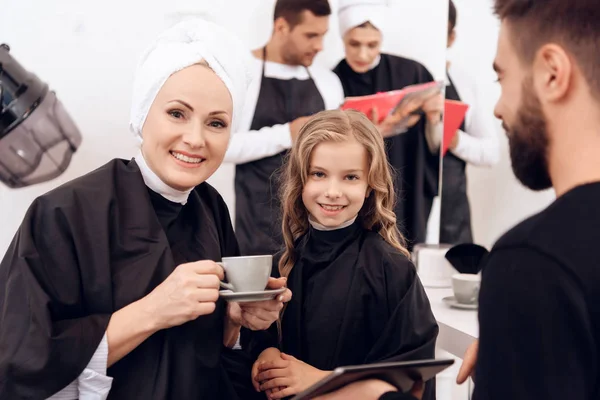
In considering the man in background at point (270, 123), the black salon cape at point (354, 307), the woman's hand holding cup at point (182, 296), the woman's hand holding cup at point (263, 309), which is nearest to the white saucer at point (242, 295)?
the woman's hand holding cup at point (182, 296)

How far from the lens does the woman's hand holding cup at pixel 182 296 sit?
120cm

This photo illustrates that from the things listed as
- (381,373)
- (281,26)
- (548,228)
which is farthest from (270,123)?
(548,228)

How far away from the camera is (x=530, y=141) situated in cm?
89

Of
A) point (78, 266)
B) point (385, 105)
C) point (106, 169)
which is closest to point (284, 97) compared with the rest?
point (385, 105)

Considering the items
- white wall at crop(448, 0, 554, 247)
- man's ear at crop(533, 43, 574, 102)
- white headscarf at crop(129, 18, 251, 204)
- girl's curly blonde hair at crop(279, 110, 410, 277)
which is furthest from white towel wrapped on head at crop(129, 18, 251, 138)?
white wall at crop(448, 0, 554, 247)

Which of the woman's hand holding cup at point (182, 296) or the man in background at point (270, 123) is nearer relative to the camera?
the woman's hand holding cup at point (182, 296)

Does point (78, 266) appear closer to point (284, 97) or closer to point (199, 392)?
point (199, 392)

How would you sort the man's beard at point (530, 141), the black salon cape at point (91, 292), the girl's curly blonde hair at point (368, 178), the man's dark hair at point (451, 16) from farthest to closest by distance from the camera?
the man's dark hair at point (451, 16) < the girl's curly blonde hair at point (368, 178) < the black salon cape at point (91, 292) < the man's beard at point (530, 141)

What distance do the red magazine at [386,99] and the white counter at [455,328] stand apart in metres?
1.07

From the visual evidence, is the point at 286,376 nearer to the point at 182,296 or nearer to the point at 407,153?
the point at 182,296

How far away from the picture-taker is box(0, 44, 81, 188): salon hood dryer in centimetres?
202

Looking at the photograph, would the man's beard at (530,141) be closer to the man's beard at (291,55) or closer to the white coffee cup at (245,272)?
the white coffee cup at (245,272)

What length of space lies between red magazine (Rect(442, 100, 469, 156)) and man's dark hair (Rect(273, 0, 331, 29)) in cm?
74

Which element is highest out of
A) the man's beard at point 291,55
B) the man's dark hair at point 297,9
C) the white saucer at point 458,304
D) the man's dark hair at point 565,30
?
the man's dark hair at point 297,9
